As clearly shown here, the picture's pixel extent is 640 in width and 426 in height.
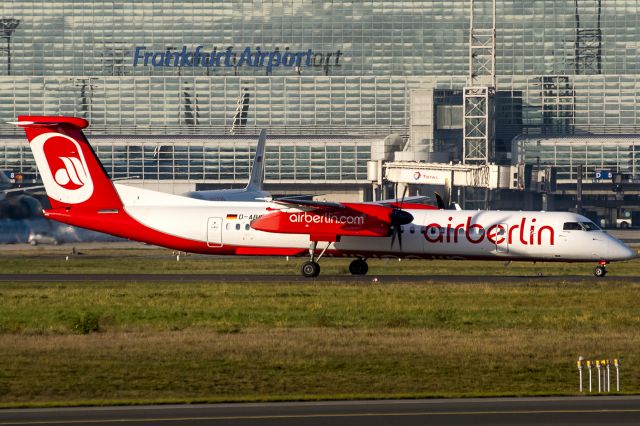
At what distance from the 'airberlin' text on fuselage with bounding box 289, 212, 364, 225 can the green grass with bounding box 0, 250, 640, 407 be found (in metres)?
3.19

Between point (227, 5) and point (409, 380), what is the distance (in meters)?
150

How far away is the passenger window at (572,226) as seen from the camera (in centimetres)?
6047

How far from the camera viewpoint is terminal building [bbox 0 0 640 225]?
170 meters

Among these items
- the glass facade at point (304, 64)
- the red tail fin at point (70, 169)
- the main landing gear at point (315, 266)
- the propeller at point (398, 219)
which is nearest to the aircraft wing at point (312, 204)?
the main landing gear at point (315, 266)

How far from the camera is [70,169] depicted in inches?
2436

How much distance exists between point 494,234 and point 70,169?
64.9ft

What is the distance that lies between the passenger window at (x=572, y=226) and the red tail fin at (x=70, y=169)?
67.5 ft

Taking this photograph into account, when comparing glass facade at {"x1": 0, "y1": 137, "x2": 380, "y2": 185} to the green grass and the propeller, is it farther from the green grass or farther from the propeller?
the green grass

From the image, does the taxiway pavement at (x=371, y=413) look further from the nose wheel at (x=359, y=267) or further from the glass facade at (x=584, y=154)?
the glass facade at (x=584, y=154)

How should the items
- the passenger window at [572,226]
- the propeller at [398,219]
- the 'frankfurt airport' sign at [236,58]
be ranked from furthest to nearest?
the 'frankfurt airport' sign at [236,58] < the passenger window at [572,226] < the propeller at [398,219]

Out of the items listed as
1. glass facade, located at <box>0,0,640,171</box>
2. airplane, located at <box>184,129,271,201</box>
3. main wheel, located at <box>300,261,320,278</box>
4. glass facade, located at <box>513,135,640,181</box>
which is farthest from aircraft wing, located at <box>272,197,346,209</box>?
glass facade, located at <box>0,0,640,171</box>

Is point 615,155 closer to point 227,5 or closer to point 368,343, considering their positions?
point 227,5

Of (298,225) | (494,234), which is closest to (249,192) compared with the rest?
(298,225)

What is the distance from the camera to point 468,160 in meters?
149
